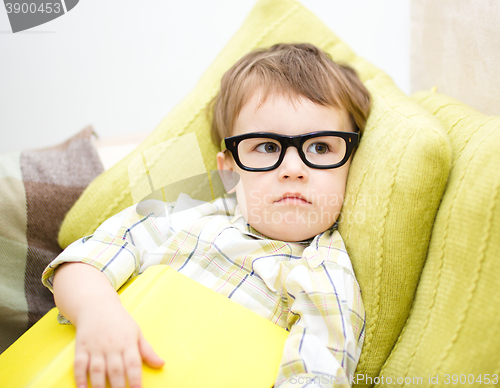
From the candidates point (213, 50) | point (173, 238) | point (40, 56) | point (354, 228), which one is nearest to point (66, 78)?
point (40, 56)

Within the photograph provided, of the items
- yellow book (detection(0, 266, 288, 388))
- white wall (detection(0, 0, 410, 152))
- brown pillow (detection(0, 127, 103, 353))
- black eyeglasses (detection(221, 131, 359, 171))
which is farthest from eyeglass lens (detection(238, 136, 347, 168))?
white wall (detection(0, 0, 410, 152))

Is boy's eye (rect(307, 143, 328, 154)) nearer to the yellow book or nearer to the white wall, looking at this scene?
the yellow book

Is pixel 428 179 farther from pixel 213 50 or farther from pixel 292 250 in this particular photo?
pixel 213 50

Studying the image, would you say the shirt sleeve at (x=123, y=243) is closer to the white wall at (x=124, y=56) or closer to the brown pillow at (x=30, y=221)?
the brown pillow at (x=30, y=221)

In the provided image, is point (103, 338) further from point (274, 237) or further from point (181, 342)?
point (274, 237)

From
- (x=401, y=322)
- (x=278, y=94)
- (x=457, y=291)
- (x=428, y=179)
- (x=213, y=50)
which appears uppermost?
(x=213, y=50)

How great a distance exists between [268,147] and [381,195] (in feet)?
0.95

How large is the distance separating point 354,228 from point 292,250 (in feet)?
0.52

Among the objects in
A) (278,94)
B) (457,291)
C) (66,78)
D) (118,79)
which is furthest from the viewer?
(118,79)

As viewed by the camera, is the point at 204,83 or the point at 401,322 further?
the point at 204,83

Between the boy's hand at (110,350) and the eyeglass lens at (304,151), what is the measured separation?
1.47ft

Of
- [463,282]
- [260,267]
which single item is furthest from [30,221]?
[463,282]

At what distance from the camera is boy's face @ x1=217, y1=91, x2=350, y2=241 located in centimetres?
80

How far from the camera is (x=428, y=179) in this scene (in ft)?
2.13
